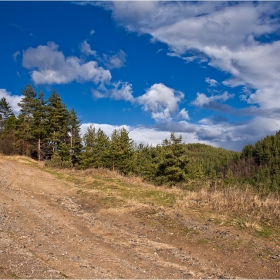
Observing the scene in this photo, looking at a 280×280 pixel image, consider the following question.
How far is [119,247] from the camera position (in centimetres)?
735

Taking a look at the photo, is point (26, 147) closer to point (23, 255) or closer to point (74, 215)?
point (74, 215)

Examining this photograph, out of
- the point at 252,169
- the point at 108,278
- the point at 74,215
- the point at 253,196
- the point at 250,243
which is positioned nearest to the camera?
the point at 108,278

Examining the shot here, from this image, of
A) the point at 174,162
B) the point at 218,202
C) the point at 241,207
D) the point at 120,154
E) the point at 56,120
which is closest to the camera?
the point at 241,207

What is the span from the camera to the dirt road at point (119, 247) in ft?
18.8

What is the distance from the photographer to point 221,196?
11.6 meters

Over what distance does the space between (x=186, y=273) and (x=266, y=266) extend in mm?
2079

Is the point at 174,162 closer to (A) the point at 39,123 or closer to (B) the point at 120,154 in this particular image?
(B) the point at 120,154

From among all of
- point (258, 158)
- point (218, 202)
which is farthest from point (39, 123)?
point (258, 158)

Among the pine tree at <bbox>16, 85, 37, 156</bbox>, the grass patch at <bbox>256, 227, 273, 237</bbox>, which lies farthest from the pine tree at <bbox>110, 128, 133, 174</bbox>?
the grass patch at <bbox>256, 227, 273, 237</bbox>

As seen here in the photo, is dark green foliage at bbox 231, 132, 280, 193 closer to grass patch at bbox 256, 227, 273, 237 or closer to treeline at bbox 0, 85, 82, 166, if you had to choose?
treeline at bbox 0, 85, 82, 166

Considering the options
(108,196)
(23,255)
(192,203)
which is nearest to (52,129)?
(108,196)

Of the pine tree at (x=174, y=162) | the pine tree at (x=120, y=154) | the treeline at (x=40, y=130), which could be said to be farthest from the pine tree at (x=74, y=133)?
the pine tree at (x=174, y=162)

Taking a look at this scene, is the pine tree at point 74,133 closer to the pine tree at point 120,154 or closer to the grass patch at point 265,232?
the pine tree at point 120,154

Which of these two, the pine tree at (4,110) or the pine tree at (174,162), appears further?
the pine tree at (4,110)
